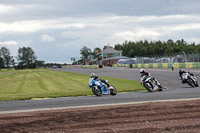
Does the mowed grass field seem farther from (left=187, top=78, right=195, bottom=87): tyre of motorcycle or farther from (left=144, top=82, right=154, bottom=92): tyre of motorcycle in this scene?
(left=187, top=78, right=195, bottom=87): tyre of motorcycle

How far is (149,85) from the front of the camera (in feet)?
67.2

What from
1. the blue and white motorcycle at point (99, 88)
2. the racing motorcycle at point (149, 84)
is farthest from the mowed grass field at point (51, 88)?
the racing motorcycle at point (149, 84)

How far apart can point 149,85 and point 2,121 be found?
12.6m

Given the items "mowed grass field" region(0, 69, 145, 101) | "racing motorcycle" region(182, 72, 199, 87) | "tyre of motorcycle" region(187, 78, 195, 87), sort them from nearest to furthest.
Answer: "mowed grass field" region(0, 69, 145, 101)
"racing motorcycle" region(182, 72, 199, 87)
"tyre of motorcycle" region(187, 78, 195, 87)

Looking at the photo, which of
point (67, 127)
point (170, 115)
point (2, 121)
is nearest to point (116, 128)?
point (67, 127)

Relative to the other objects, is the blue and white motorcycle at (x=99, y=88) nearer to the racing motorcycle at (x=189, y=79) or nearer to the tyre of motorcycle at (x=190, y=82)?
the racing motorcycle at (x=189, y=79)

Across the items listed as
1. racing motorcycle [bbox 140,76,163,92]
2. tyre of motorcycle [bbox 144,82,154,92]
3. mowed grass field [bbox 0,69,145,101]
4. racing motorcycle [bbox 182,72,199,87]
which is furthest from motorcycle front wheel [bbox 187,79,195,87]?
mowed grass field [bbox 0,69,145,101]

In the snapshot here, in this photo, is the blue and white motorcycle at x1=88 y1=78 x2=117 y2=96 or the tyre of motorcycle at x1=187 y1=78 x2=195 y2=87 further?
the tyre of motorcycle at x1=187 y1=78 x2=195 y2=87

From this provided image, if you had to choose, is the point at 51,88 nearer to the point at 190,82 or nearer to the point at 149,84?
the point at 149,84

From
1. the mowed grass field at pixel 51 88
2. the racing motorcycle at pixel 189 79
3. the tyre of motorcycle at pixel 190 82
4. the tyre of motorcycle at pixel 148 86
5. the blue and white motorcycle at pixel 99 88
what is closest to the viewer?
the blue and white motorcycle at pixel 99 88

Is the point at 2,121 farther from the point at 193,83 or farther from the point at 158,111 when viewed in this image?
the point at 193,83

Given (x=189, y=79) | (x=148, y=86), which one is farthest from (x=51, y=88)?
(x=189, y=79)

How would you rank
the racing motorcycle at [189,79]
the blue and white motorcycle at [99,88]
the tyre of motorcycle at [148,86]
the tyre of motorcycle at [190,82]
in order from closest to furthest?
the blue and white motorcycle at [99,88] → the tyre of motorcycle at [148,86] → the racing motorcycle at [189,79] → the tyre of motorcycle at [190,82]

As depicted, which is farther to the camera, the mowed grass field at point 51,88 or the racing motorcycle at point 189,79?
the racing motorcycle at point 189,79
